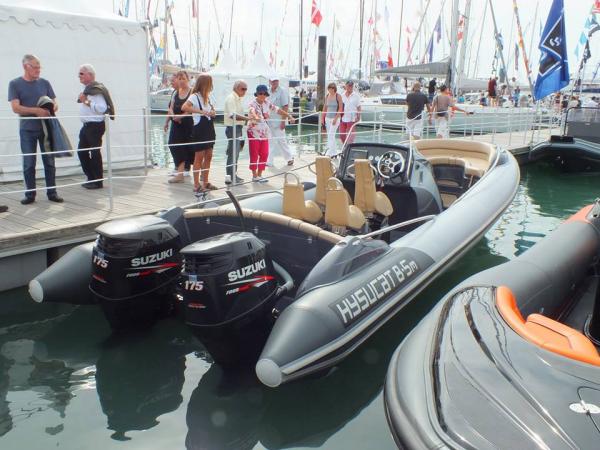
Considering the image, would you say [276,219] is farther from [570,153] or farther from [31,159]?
[570,153]

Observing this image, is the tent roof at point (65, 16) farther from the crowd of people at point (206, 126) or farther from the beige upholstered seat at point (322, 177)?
the beige upholstered seat at point (322, 177)

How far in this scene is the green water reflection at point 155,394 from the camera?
3215mm

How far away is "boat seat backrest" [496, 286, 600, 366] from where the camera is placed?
7.90 ft

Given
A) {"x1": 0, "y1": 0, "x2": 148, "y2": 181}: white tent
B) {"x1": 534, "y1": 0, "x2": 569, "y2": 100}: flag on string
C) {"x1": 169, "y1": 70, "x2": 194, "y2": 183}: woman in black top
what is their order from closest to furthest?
1. {"x1": 0, "y1": 0, "x2": 148, "y2": 181}: white tent
2. {"x1": 169, "y1": 70, "x2": 194, "y2": 183}: woman in black top
3. {"x1": 534, "y1": 0, "x2": 569, "y2": 100}: flag on string

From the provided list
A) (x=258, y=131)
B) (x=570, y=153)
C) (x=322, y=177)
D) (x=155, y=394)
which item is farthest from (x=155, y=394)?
(x=570, y=153)

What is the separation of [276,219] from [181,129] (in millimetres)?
3825

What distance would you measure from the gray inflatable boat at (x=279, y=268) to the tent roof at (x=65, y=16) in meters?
4.21

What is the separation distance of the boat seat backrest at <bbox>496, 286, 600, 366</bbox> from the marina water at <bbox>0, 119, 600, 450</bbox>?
1039 millimetres

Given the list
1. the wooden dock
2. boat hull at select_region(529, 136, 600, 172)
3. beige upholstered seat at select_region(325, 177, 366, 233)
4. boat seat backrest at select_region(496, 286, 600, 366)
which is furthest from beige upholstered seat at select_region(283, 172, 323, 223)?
boat hull at select_region(529, 136, 600, 172)

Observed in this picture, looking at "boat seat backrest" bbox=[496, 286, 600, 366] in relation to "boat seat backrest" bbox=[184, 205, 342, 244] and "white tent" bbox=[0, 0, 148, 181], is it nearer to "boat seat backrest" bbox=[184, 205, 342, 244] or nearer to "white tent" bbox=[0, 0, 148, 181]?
"boat seat backrest" bbox=[184, 205, 342, 244]

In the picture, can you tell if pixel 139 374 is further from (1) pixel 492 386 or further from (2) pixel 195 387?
(1) pixel 492 386

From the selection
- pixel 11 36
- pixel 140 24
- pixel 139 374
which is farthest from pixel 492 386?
pixel 140 24

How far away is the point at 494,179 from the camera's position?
638 cm

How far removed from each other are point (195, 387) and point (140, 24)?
21.5ft
